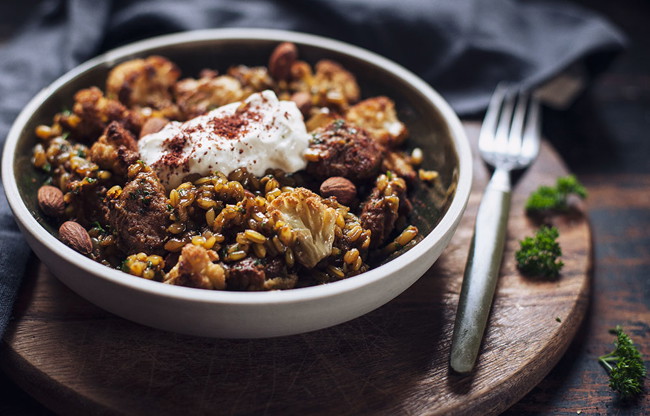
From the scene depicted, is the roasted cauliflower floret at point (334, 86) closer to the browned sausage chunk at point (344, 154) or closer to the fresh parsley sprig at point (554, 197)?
the browned sausage chunk at point (344, 154)

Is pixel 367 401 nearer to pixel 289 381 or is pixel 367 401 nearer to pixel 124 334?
pixel 289 381

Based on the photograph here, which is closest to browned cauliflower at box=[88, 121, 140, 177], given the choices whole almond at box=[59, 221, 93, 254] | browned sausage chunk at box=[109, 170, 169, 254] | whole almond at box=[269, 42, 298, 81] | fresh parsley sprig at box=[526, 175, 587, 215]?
browned sausage chunk at box=[109, 170, 169, 254]

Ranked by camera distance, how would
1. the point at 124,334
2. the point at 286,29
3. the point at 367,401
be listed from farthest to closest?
the point at 286,29 → the point at 124,334 → the point at 367,401

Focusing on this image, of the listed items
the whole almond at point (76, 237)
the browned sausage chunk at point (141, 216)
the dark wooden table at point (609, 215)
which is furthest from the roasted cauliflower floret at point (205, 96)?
the dark wooden table at point (609, 215)

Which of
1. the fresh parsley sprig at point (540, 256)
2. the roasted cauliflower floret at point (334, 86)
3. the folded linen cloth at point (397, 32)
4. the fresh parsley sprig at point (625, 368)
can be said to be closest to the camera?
the fresh parsley sprig at point (625, 368)

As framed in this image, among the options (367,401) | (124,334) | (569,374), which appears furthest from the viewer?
(569,374)

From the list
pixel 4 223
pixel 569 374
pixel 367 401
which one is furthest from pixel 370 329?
pixel 4 223

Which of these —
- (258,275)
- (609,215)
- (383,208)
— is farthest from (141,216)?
(609,215)
